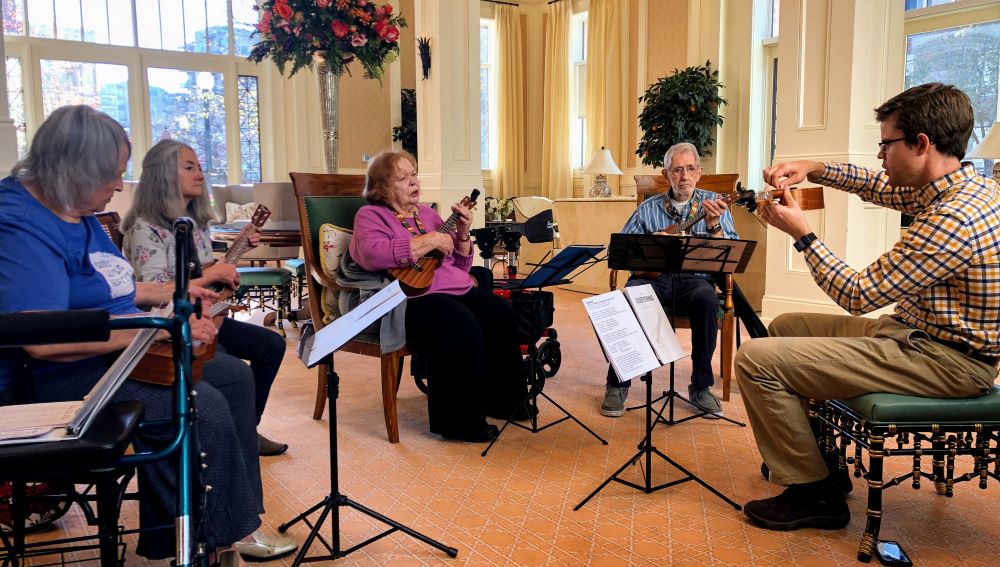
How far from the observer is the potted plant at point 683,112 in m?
7.30

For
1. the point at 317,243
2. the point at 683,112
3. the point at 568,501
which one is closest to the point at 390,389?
the point at 317,243

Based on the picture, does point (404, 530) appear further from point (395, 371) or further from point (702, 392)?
point (702, 392)

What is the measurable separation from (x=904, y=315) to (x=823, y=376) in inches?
12.3

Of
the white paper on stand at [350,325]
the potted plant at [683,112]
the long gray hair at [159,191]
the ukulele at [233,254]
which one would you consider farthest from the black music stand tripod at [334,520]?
the potted plant at [683,112]

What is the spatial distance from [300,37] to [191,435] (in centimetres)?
306

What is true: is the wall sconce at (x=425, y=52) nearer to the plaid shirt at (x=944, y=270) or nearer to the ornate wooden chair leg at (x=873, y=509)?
the plaid shirt at (x=944, y=270)

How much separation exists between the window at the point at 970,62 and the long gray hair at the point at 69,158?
653cm

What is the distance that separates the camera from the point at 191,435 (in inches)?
54.8

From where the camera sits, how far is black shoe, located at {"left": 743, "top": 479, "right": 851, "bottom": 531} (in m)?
2.21

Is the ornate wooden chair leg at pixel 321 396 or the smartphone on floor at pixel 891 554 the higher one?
the ornate wooden chair leg at pixel 321 396

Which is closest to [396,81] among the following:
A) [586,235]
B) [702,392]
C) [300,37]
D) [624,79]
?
[624,79]

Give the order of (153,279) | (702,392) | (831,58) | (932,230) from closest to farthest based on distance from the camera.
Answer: (932,230) → (153,279) → (702,392) → (831,58)

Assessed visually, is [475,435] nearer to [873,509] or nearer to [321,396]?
[321,396]

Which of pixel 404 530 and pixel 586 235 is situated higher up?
pixel 586 235
